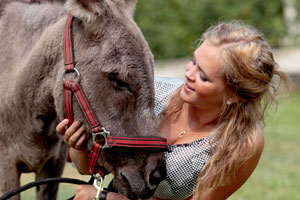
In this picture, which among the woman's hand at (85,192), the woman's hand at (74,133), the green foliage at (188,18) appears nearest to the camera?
the woman's hand at (74,133)

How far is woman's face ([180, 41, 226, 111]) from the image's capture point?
312 cm

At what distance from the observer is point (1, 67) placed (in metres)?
3.51

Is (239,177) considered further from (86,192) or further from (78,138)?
(78,138)

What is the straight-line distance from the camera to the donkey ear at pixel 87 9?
2871mm

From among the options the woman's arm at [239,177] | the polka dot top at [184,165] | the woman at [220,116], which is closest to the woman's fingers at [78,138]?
→ the woman at [220,116]

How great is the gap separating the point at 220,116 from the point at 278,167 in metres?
4.65

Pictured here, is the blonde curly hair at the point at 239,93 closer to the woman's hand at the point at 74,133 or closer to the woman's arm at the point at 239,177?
the woman's arm at the point at 239,177

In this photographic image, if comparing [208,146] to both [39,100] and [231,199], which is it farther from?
[231,199]

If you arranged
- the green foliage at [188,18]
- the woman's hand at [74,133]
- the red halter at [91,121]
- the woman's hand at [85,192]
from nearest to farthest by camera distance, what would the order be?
the red halter at [91,121]
the woman's hand at [74,133]
the woman's hand at [85,192]
the green foliage at [188,18]

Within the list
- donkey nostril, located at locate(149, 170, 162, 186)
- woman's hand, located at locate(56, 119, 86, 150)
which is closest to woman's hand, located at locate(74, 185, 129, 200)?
woman's hand, located at locate(56, 119, 86, 150)

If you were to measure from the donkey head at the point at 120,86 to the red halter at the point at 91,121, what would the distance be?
3 centimetres

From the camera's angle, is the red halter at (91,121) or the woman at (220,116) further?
the woman at (220,116)

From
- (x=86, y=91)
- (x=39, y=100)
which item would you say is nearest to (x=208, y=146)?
(x=86, y=91)

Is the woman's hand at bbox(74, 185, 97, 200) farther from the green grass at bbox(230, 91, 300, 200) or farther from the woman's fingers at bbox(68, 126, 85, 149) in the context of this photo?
the green grass at bbox(230, 91, 300, 200)
